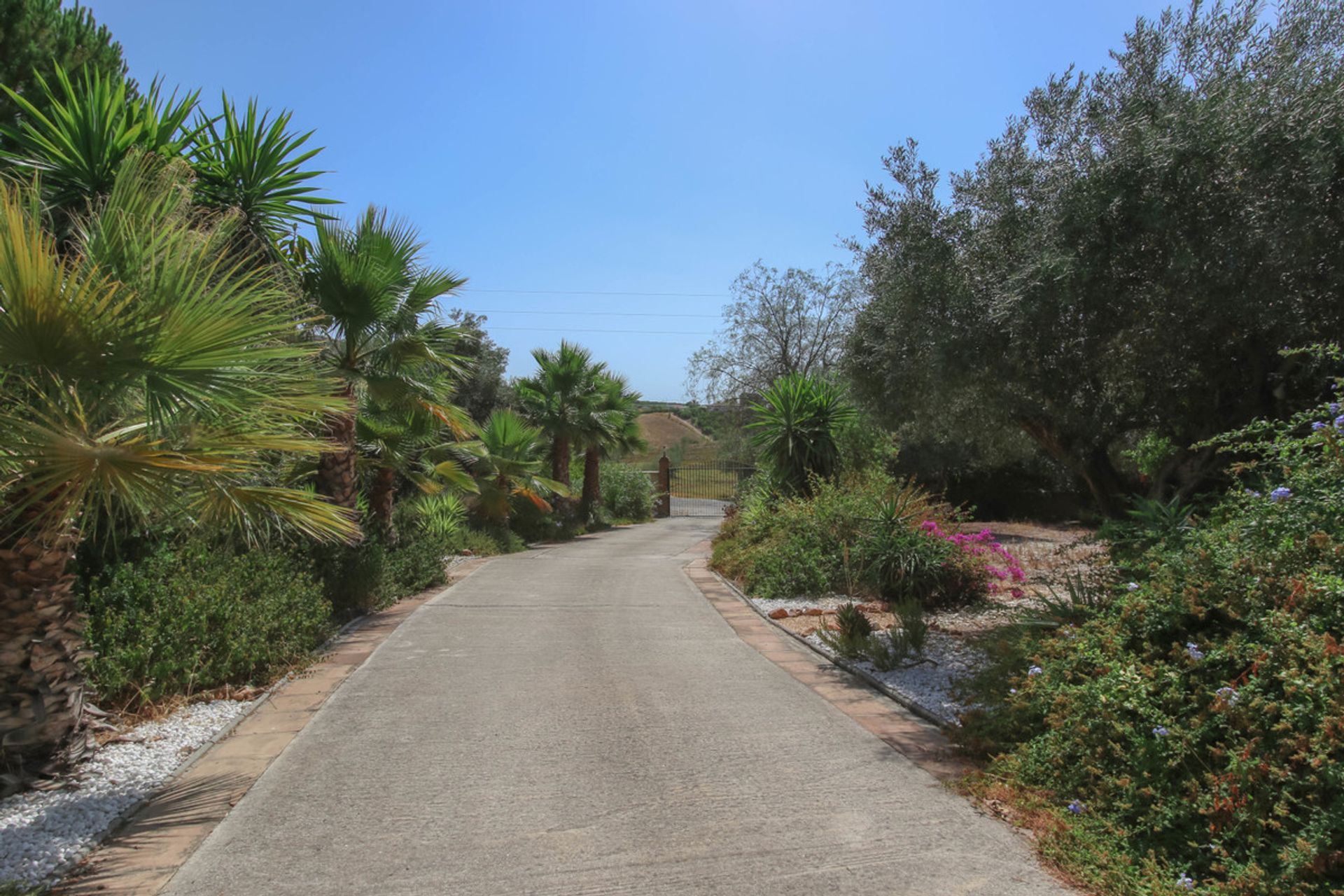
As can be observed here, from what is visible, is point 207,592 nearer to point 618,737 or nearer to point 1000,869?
point 618,737

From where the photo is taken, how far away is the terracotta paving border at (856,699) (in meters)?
5.71

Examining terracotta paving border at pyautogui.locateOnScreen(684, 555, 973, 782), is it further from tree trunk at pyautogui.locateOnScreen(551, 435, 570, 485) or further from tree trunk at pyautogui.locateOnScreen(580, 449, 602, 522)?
tree trunk at pyautogui.locateOnScreen(580, 449, 602, 522)

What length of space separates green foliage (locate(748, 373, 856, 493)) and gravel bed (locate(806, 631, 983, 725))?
8.44 meters

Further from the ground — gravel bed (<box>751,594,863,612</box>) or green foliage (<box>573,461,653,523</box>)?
green foliage (<box>573,461,653,523</box>)

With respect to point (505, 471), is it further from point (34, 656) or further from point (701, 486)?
point (701, 486)

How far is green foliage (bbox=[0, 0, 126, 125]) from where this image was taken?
32.2ft

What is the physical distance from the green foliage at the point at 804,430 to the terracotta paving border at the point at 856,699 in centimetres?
571

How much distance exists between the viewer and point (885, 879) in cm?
396

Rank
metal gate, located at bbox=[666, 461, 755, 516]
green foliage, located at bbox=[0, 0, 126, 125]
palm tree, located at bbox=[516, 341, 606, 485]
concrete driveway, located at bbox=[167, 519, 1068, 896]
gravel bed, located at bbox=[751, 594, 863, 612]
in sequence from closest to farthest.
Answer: concrete driveway, located at bbox=[167, 519, 1068, 896]
green foliage, located at bbox=[0, 0, 126, 125]
gravel bed, located at bbox=[751, 594, 863, 612]
palm tree, located at bbox=[516, 341, 606, 485]
metal gate, located at bbox=[666, 461, 755, 516]

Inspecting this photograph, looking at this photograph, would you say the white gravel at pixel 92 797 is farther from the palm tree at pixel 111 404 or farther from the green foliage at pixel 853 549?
the green foliage at pixel 853 549

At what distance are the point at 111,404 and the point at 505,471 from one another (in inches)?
684

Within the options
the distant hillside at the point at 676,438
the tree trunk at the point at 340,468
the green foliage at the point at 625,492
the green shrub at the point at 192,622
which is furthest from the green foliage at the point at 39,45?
the distant hillside at the point at 676,438

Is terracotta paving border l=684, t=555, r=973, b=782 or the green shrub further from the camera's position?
the green shrub

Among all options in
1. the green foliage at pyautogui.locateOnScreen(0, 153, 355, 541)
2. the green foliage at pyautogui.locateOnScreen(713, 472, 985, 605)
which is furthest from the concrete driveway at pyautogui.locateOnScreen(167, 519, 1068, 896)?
the green foliage at pyautogui.locateOnScreen(713, 472, 985, 605)
